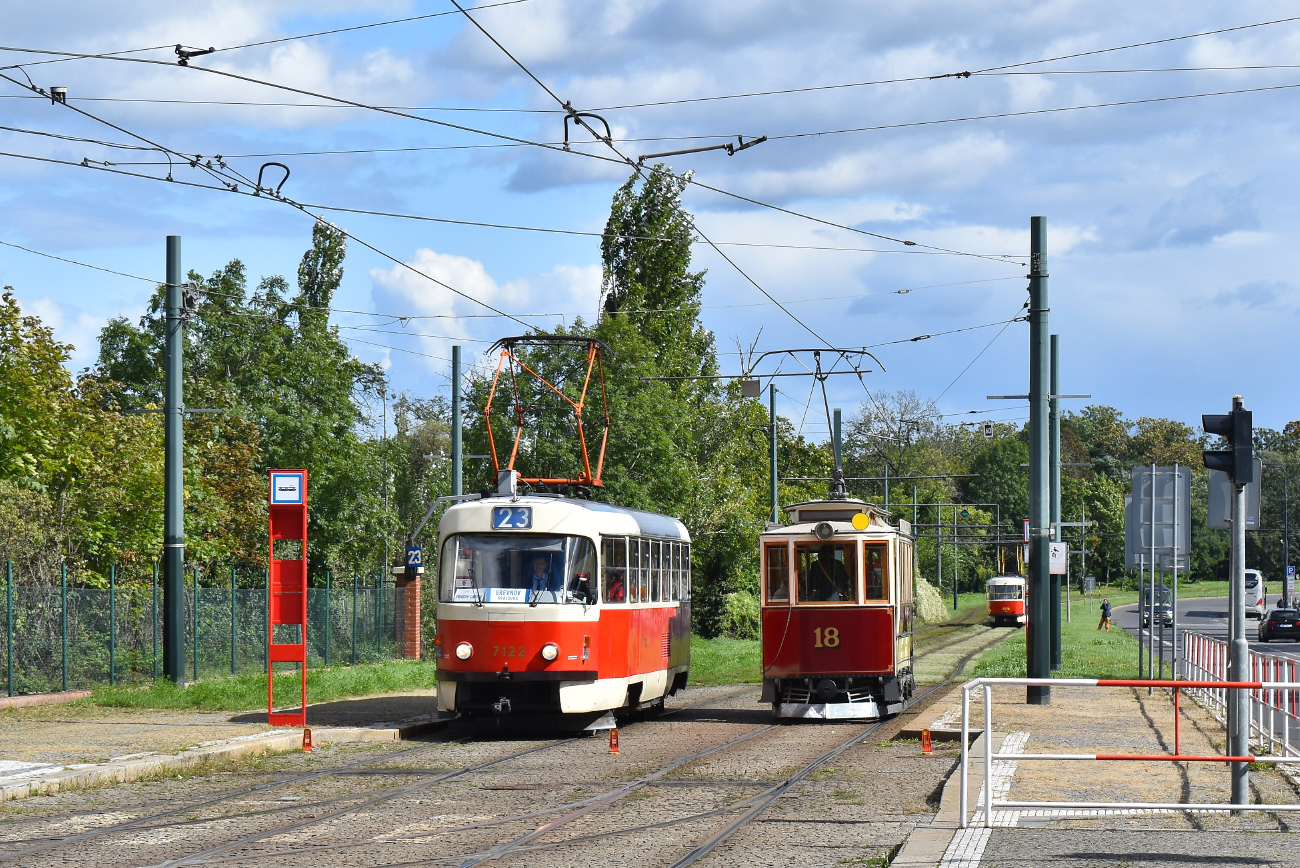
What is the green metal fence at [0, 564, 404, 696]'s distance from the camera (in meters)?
22.9

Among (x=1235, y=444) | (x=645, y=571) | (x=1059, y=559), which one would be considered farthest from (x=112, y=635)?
(x=1235, y=444)

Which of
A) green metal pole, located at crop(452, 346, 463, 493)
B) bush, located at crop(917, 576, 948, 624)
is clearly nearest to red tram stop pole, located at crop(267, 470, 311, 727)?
green metal pole, located at crop(452, 346, 463, 493)

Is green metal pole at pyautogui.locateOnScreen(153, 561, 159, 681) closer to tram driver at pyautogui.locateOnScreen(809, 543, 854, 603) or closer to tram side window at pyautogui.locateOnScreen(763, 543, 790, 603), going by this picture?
tram side window at pyautogui.locateOnScreen(763, 543, 790, 603)

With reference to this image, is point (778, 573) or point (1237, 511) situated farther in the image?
point (778, 573)

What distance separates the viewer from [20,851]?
979 cm

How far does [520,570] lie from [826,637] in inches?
184

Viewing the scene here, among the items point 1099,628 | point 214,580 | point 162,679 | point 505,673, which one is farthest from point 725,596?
point 505,673

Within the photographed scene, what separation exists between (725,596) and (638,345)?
10.5 m

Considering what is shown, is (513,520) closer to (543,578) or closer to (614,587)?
(543,578)

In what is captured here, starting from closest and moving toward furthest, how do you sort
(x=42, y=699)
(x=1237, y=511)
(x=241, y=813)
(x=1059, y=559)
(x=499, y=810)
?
1. (x=1237, y=511)
2. (x=241, y=813)
3. (x=499, y=810)
4. (x=42, y=699)
5. (x=1059, y=559)

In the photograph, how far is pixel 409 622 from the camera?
120 feet

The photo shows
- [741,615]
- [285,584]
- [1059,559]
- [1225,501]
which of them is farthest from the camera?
[741,615]

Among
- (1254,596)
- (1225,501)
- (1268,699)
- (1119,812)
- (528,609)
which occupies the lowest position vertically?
(1254,596)

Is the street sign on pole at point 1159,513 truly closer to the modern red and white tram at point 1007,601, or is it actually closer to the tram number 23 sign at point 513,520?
the tram number 23 sign at point 513,520
